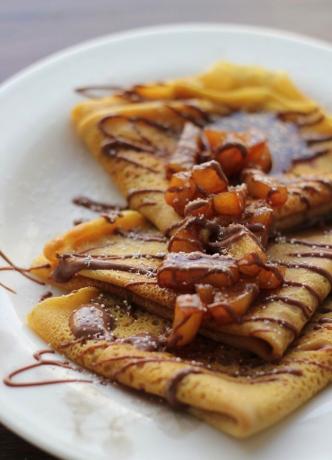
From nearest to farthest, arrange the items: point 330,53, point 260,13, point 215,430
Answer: point 215,430 < point 330,53 < point 260,13

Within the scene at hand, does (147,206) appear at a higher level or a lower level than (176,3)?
lower

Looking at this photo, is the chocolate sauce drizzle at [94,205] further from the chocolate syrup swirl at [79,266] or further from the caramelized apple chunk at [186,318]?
the caramelized apple chunk at [186,318]

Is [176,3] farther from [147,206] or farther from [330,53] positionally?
[147,206]

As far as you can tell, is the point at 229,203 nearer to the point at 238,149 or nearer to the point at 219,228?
the point at 219,228

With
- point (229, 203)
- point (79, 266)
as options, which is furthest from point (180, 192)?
point (79, 266)

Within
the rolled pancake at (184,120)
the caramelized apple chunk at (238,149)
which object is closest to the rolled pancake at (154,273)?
the rolled pancake at (184,120)

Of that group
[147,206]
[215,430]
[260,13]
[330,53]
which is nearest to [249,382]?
[215,430]
